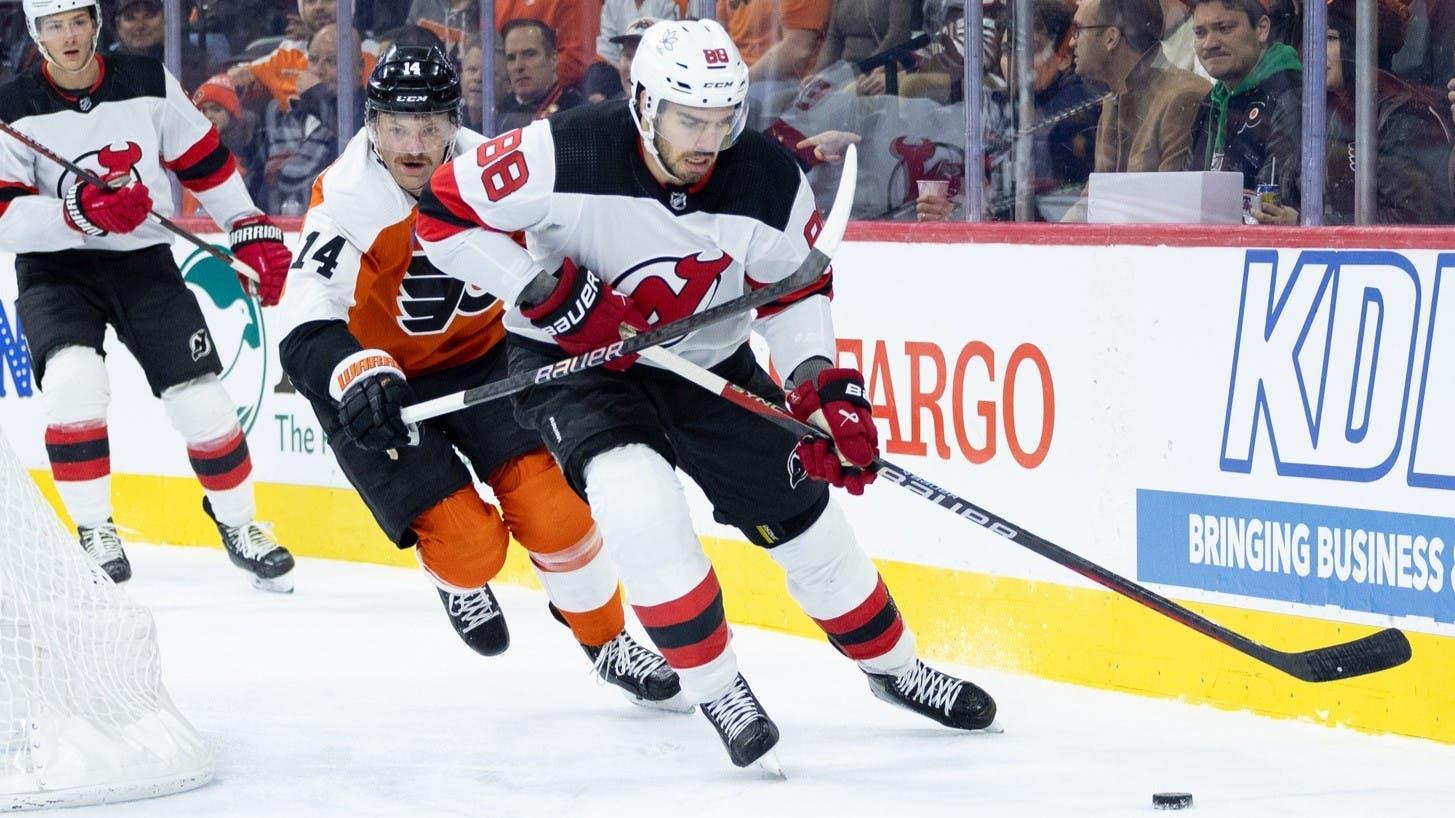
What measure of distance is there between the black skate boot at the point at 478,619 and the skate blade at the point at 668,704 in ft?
0.86

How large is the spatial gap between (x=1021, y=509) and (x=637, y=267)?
1.18 m

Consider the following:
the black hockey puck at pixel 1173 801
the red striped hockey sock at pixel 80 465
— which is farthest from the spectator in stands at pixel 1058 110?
the red striped hockey sock at pixel 80 465

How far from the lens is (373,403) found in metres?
3.39

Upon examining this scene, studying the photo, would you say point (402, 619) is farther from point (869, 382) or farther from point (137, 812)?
point (137, 812)

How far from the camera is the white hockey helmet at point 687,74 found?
3.10 m

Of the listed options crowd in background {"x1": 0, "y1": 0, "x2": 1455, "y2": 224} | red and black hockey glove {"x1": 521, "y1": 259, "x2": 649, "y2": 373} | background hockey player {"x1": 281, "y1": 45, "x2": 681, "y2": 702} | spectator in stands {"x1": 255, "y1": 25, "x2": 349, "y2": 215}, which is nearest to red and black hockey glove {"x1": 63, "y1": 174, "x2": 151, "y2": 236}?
crowd in background {"x1": 0, "y1": 0, "x2": 1455, "y2": 224}

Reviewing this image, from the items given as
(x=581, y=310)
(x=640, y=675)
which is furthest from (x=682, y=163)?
(x=640, y=675)

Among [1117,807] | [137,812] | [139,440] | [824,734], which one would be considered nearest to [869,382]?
[824,734]

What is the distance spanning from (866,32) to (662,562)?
1.77m

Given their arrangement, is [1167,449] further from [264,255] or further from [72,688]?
[264,255]

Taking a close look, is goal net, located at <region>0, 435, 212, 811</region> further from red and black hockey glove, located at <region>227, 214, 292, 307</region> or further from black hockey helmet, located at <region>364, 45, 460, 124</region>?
red and black hockey glove, located at <region>227, 214, 292, 307</region>

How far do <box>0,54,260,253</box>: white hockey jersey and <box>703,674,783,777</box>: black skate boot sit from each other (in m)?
2.41

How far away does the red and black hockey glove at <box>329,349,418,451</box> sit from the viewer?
134 inches

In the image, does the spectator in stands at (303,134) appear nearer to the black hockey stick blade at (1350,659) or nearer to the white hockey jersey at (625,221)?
the white hockey jersey at (625,221)
